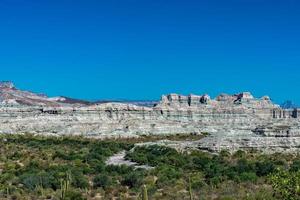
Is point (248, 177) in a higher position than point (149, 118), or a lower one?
lower

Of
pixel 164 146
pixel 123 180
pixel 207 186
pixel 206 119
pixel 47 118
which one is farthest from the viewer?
pixel 206 119

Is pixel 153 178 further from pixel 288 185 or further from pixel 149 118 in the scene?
pixel 149 118

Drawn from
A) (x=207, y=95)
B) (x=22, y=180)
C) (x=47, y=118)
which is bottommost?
(x=22, y=180)

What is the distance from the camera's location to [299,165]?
3231cm

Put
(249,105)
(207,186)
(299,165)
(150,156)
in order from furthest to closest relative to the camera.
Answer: (249,105) → (150,156) → (299,165) → (207,186)

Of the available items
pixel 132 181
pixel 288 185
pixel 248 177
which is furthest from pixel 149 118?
pixel 288 185

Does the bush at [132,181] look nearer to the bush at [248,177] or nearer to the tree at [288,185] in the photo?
the bush at [248,177]

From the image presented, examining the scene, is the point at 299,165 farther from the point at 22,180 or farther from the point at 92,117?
the point at 92,117

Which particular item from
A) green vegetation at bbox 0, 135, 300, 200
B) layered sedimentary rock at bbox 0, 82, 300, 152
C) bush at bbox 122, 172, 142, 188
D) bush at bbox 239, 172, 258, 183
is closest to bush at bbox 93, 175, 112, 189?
green vegetation at bbox 0, 135, 300, 200

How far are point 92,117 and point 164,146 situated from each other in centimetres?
4551

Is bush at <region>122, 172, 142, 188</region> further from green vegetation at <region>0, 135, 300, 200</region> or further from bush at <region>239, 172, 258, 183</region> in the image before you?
bush at <region>239, 172, 258, 183</region>

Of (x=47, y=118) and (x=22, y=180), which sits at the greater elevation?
(x=47, y=118)

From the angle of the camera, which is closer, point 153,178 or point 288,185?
point 288,185

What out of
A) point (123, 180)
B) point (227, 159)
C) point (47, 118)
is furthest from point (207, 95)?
point (123, 180)
